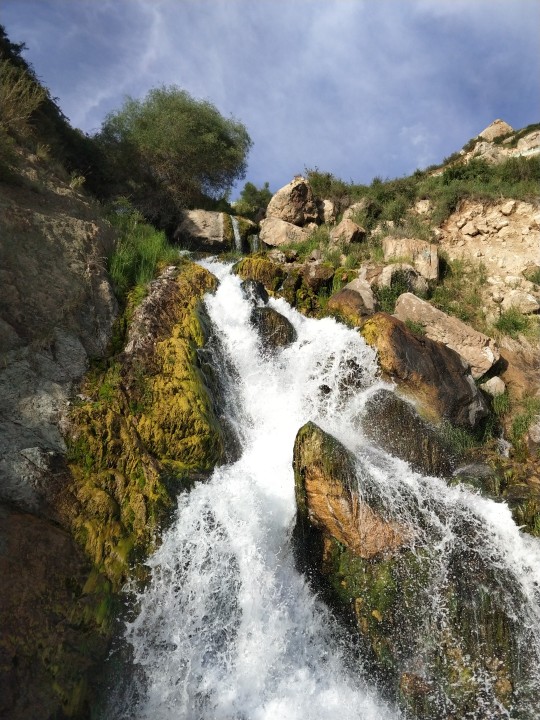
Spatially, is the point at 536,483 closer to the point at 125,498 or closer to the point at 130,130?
the point at 125,498

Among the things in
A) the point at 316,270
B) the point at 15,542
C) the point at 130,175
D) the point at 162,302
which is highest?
the point at 130,175

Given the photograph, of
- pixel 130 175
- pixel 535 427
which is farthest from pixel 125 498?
pixel 130 175

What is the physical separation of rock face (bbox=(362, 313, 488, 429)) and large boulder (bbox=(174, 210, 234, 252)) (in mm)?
8508

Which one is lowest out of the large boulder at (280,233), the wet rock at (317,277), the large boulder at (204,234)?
the wet rock at (317,277)

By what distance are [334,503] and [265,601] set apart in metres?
1.39

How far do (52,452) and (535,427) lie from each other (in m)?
8.95

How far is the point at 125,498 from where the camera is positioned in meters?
Answer: 5.16

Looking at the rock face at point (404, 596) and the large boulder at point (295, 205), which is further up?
the large boulder at point (295, 205)

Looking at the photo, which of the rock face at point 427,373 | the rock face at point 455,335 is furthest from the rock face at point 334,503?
the rock face at point 455,335

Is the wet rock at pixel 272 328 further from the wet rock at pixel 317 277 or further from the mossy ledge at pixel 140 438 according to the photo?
the wet rock at pixel 317 277

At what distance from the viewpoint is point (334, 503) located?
209 inches

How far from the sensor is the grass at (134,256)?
26.9ft

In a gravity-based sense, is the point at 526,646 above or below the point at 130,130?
below

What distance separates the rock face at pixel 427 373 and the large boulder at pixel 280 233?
8583 millimetres
